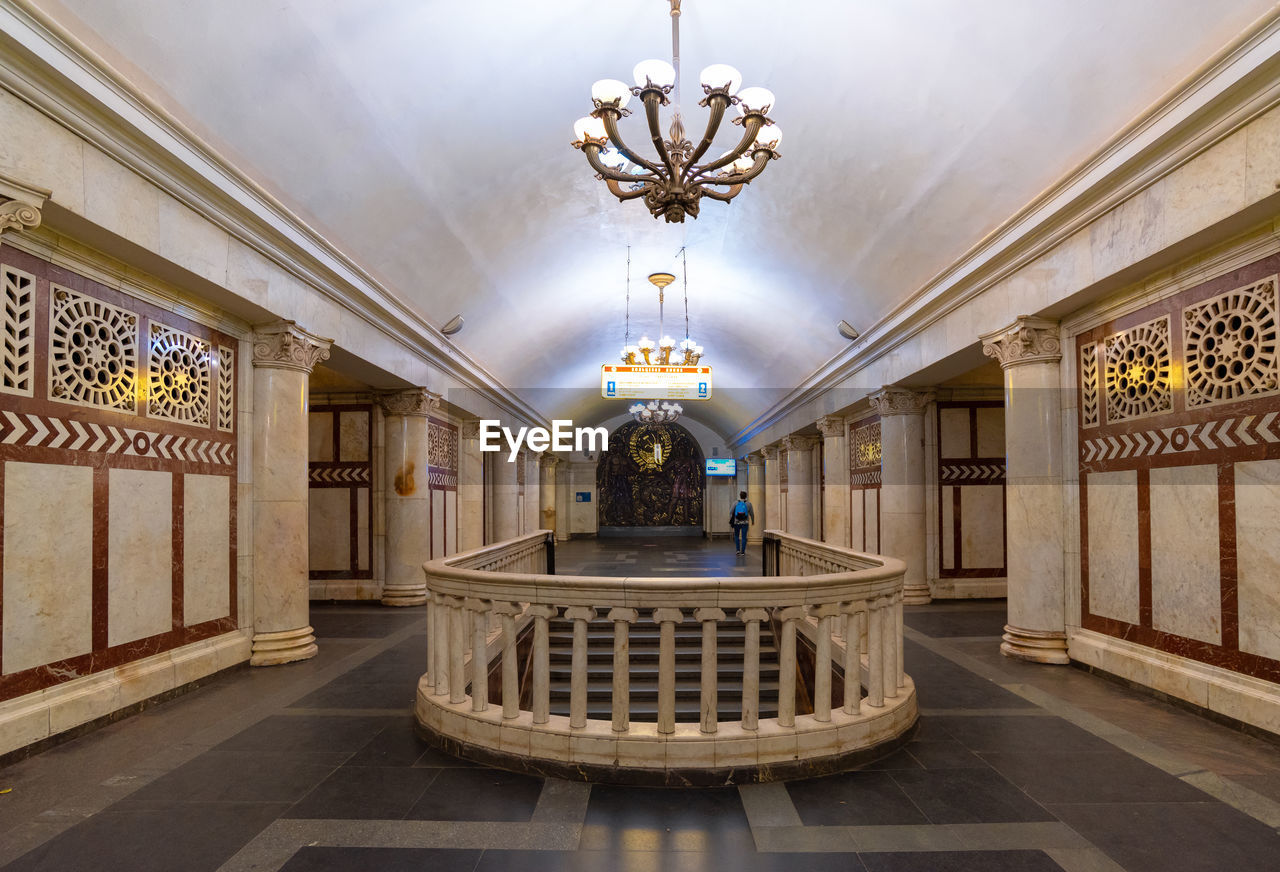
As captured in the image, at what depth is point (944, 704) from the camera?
4.80 metres

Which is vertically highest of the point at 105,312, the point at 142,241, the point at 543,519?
the point at 142,241

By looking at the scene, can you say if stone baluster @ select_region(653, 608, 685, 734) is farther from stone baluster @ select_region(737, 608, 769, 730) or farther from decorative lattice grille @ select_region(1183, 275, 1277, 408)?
decorative lattice grille @ select_region(1183, 275, 1277, 408)

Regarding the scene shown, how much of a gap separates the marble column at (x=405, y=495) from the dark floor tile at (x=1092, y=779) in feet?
24.3

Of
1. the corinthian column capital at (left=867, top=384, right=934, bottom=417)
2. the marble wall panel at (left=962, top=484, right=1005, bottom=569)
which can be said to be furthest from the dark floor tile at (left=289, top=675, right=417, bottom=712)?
the marble wall panel at (left=962, top=484, right=1005, bottom=569)

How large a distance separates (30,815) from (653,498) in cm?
2362

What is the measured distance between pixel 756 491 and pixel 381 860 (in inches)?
765

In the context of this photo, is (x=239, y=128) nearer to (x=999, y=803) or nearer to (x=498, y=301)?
(x=498, y=301)

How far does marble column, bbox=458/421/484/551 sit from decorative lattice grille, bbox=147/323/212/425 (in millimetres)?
6558

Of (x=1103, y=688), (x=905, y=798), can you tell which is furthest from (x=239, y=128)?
(x=1103, y=688)

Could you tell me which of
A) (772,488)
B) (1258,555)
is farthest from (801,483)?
(1258,555)

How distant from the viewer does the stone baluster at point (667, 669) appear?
3518mm

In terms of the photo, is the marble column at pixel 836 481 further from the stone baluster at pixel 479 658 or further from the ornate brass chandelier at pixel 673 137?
the stone baluster at pixel 479 658

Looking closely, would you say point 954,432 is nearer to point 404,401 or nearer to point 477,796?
point 404,401

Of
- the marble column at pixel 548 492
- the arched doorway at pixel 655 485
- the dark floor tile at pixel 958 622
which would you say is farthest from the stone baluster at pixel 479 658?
the arched doorway at pixel 655 485
